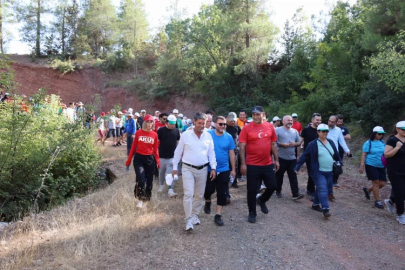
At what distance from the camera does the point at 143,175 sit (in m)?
6.36

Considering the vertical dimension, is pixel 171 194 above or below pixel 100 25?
below

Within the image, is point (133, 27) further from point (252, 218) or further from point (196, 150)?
point (252, 218)

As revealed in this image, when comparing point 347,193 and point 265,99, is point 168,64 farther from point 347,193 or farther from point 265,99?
point 347,193

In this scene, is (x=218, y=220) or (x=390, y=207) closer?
(x=218, y=220)

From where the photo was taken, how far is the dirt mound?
32812 millimetres

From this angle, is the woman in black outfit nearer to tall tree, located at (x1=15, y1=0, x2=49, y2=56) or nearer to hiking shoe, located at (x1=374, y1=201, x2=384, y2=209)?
hiking shoe, located at (x1=374, y1=201, x2=384, y2=209)

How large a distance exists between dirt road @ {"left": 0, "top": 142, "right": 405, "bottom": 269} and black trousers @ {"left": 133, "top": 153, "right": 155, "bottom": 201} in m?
0.29

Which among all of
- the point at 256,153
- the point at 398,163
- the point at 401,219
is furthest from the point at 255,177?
the point at 401,219

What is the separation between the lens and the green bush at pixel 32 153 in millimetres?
7833

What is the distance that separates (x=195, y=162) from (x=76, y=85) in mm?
33141

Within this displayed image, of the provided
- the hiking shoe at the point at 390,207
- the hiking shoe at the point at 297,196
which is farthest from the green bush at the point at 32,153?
the hiking shoe at the point at 390,207

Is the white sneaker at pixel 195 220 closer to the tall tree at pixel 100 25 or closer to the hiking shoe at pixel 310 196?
the hiking shoe at pixel 310 196

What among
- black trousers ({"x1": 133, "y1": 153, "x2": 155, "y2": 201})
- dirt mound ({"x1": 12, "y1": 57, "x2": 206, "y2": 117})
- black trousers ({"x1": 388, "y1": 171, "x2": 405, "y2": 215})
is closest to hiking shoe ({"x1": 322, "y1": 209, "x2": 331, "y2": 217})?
black trousers ({"x1": 388, "y1": 171, "x2": 405, "y2": 215})

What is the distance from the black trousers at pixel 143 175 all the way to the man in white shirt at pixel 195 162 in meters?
1.38
